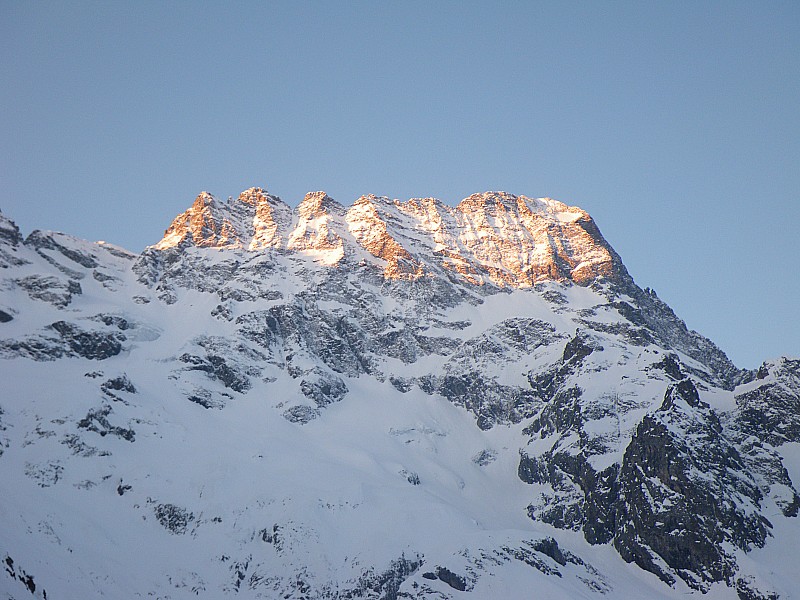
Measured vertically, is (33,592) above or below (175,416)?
below

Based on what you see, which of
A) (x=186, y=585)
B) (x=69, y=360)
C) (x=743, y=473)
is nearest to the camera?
(x=186, y=585)

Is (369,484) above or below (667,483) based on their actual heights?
below

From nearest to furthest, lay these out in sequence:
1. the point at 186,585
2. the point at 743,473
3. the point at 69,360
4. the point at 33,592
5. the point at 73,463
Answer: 1. the point at 33,592
2. the point at 186,585
3. the point at 73,463
4. the point at 743,473
5. the point at 69,360

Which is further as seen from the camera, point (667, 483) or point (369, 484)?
point (369, 484)

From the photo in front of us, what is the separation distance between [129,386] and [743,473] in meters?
117

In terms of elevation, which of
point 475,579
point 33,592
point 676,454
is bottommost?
point 33,592

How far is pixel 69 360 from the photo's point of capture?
18912 cm

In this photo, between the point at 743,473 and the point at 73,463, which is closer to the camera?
the point at 73,463

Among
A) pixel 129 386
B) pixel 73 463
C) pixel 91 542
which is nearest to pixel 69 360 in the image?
pixel 129 386

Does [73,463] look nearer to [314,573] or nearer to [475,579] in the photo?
[314,573]

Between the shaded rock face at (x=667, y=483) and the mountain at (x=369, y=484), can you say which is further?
the shaded rock face at (x=667, y=483)

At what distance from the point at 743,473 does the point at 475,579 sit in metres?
62.2

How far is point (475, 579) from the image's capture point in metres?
142

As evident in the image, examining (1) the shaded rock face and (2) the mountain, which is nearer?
(2) the mountain
